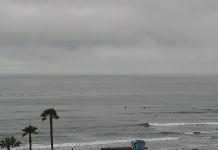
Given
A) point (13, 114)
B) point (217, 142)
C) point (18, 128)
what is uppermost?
point (13, 114)

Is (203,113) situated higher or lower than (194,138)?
higher

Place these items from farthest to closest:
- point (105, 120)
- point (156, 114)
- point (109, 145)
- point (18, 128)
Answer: point (156, 114) < point (105, 120) < point (18, 128) < point (109, 145)

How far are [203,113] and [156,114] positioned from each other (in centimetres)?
2068

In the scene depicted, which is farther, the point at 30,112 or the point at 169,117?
the point at 30,112

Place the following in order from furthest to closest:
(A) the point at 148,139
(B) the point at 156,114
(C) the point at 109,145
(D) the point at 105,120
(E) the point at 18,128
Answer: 1. (B) the point at 156,114
2. (D) the point at 105,120
3. (E) the point at 18,128
4. (A) the point at 148,139
5. (C) the point at 109,145

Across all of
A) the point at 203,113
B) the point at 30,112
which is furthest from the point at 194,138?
the point at 30,112

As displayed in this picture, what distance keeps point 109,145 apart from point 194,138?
24.0 metres

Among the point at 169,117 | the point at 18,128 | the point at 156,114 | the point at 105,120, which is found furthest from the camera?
the point at 156,114

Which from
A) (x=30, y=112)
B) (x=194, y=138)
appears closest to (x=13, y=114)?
(x=30, y=112)

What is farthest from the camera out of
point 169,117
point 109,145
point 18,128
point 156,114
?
point 156,114

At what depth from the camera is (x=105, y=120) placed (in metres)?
107

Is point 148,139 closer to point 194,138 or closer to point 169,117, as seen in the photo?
point 194,138

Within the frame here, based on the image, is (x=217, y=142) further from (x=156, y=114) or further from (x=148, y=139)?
(x=156, y=114)

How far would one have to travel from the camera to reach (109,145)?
7262 cm
